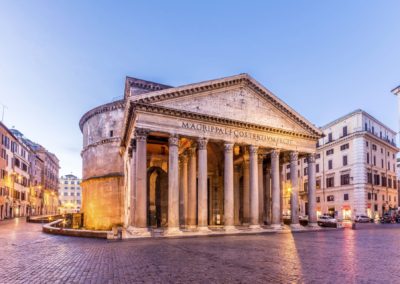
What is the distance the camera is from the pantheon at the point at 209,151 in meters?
24.6

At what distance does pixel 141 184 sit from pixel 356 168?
122 ft

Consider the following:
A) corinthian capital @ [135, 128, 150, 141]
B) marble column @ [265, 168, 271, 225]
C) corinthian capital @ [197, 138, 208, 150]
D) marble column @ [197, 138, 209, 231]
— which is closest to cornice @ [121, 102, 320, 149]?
corinthian capital @ [135, 128, 150, 141]

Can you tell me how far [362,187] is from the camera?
49.5 m

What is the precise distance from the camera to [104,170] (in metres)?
45.1

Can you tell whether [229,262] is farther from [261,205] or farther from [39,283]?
[261,205]

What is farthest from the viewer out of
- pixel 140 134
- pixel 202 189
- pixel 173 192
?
pixel 202 189

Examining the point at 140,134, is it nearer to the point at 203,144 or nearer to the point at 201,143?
the point at 201,143

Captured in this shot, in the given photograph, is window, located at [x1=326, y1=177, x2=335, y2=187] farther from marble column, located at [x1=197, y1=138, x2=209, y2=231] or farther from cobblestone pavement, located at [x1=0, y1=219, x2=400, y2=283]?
cobblestone pavement, located at [x1=0, y1=219, x2=400, y2=283]

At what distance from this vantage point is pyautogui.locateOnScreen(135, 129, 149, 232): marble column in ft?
76.8

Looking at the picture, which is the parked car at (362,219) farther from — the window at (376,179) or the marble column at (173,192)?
the marble column at (173,192)

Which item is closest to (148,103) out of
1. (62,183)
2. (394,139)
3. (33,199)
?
(394,139)

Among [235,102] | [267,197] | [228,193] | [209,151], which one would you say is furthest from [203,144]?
[267,197]

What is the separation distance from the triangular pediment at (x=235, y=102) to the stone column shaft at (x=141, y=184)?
103 inches

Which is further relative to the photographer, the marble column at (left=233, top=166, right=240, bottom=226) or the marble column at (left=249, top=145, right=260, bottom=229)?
the marble column at (left=233, top=166, right=240, bottom=226)
